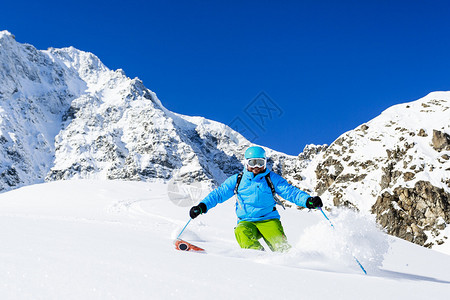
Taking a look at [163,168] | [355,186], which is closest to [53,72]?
[163,168]

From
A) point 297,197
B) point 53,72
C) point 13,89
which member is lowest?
point 297,197

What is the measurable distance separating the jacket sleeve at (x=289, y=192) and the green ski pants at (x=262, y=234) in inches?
16.4

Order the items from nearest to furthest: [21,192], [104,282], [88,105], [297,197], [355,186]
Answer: [104,282] → [297,197] → [21,192] → [355,186] → [88,105]

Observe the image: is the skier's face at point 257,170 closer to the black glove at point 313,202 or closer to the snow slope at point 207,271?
the black glove at point 313,202

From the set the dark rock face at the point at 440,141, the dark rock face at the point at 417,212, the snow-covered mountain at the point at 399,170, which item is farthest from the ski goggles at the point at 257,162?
the dark rock face at the point at 440,141

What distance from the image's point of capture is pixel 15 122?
145125 mm

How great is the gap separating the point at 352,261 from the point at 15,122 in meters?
168

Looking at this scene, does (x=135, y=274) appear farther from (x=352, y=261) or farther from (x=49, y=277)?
(x=352, y=261)

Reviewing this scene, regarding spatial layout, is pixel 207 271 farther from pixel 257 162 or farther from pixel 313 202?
pixel 257 162

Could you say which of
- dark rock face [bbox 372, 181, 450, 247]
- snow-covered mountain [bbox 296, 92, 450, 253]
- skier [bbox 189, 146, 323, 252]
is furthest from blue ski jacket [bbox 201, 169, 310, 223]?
dark rock face [bbox 372, 181, 450, 247]

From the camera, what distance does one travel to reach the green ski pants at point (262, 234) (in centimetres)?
486

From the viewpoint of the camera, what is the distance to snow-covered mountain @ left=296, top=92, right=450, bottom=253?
4985cm

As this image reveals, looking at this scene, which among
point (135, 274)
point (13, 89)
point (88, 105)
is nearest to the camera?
point (135, 274)

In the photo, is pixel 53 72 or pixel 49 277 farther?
pixel 53 72
